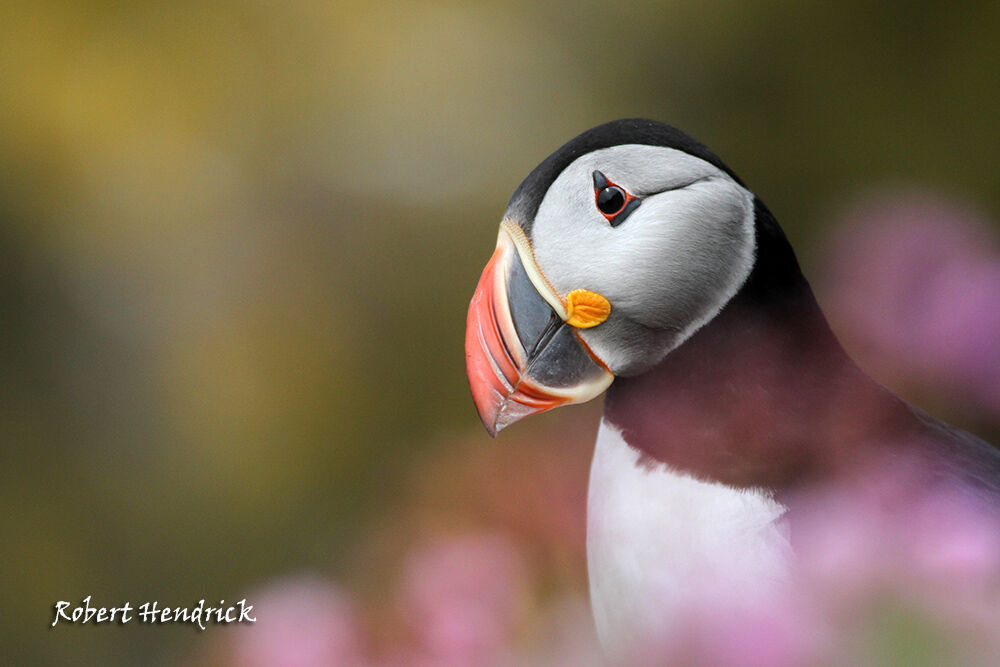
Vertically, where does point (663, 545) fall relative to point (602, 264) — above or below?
below

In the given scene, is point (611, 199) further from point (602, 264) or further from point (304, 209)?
point (304, 209)

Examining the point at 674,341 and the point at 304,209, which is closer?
the point at 674,341

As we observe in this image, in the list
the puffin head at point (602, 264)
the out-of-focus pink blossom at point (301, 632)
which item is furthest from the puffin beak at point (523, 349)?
the out-of-focus pink blossom at point (301, 632)

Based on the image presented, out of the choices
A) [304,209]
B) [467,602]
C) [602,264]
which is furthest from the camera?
[304,209]

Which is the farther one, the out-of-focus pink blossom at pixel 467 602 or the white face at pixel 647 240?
the white face at pixel 647 240

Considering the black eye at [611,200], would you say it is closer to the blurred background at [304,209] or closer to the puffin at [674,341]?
the puffin at [674,341]

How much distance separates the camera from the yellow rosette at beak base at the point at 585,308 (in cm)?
41

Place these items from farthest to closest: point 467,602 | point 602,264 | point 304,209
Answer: point 304,209 → point 602,264 → point 467,602

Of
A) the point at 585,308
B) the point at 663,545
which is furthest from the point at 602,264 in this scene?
the point at 663,545

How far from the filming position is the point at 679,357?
16.9 inches

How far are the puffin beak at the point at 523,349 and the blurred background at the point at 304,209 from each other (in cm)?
13

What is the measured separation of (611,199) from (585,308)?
0.05 metres

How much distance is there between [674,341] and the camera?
43 centimetres

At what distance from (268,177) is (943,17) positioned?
553mm
